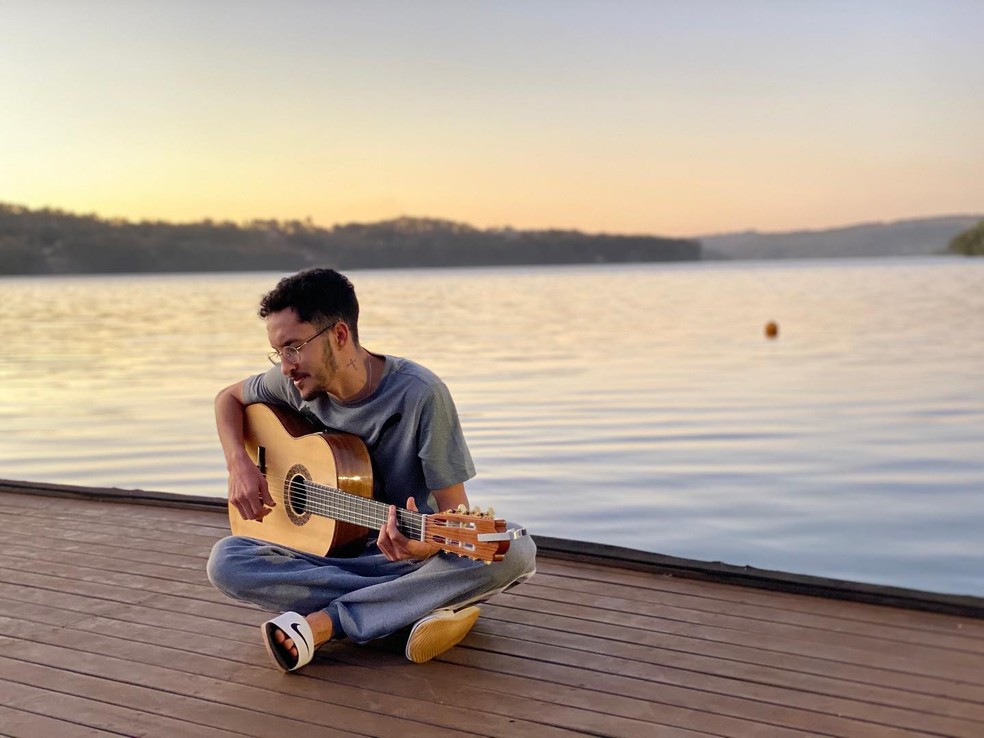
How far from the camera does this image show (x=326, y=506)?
301 cm

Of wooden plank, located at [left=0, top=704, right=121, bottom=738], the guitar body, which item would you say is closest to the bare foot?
the guitar body

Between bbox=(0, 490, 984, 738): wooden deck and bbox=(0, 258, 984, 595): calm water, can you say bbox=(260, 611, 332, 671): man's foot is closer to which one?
bbox=(0, 490, 984, 738): wooden deck

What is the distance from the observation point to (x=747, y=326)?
2355 cm

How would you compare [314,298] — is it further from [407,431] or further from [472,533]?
[472,533]

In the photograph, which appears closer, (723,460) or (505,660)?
(505,660)

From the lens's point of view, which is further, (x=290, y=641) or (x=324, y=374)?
(x=324, y=374)

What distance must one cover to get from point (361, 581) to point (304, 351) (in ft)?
2.30

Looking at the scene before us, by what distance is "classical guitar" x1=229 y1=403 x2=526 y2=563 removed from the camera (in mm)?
2639

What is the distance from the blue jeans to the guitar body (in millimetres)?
→ 60

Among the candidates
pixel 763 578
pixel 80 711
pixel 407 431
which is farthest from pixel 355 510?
pixel 763 578

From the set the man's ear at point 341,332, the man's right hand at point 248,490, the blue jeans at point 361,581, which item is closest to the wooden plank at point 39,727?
the blue jeans at point 361,581

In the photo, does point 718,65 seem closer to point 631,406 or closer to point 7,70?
point 7,70

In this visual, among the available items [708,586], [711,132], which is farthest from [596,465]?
[711,132]

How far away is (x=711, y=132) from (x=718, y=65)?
4.46 meters
